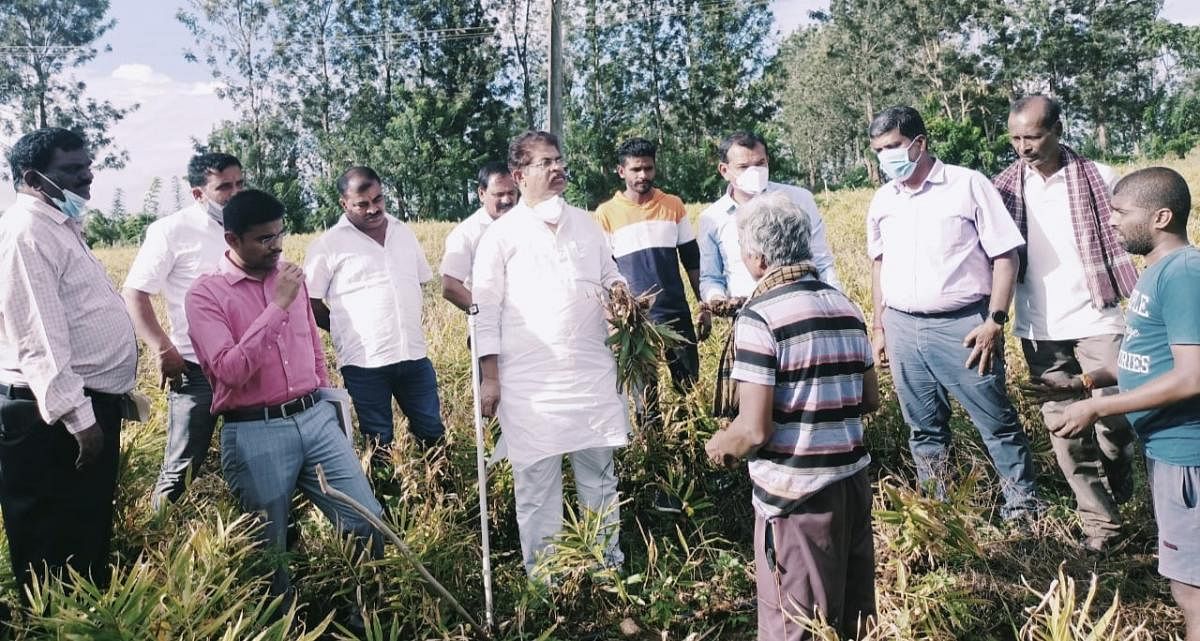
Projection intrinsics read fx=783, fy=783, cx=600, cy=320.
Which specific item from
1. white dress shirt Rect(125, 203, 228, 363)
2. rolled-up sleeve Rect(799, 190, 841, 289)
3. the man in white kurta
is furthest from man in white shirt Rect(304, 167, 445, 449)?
rolled-up sleeve Rect(799, 190, 841, 289)

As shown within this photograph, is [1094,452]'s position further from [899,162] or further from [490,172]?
[490,172]

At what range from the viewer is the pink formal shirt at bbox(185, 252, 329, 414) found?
268 cm

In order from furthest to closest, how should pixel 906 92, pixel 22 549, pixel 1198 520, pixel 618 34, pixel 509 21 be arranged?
pixel 906 92, pixel 618 34, pixel 509 21, pixel 22 549, pixel 1198 520

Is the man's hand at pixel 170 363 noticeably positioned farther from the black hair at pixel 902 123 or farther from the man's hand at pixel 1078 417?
the man's hand at pixel 1078 417

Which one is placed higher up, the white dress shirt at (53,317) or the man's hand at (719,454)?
the white dress shirt at (53,317)

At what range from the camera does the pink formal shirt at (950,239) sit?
336cm

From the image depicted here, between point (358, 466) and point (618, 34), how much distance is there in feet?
121

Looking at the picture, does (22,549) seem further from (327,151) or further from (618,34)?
(618,34)

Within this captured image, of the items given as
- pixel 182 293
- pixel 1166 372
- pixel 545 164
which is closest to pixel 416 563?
pixel 545 164

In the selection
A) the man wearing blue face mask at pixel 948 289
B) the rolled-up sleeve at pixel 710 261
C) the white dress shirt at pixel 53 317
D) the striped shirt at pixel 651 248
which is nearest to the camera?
the white dress shirt at pixel 53 317

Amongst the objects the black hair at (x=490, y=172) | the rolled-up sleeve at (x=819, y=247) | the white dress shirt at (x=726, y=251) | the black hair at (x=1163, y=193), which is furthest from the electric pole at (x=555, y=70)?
the black hair at (x=1163, y=193)

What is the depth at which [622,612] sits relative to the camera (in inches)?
125

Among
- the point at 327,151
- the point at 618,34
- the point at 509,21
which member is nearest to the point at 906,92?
the point at 618,34

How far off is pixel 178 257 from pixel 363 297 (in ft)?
2.86
